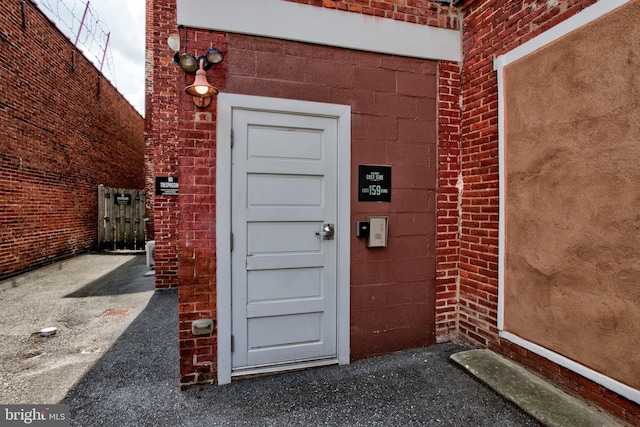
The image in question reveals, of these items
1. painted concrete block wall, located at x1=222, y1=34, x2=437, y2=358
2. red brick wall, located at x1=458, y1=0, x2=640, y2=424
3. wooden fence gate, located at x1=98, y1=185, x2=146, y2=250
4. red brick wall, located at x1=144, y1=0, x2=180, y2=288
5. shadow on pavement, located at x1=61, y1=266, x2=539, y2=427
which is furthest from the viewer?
wooden fence gate, located at x1=98, y1=185, x2=146, y2=250

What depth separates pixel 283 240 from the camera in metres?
2.83

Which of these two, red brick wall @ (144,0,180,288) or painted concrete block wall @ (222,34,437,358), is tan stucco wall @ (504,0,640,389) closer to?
painted concrete block wall @ (222,34,437,358)

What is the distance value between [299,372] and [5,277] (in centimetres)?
678

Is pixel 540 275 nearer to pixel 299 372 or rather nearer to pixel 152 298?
pixel 299 372

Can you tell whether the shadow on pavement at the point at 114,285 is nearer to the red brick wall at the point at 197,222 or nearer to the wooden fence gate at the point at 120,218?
the wooden fence gate at the point at 120,218

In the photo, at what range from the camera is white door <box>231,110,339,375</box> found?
2.72 m

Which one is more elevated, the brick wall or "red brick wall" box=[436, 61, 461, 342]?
the brick wall

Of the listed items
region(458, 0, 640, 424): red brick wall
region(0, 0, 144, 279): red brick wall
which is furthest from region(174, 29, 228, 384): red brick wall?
region(0, 0, 144, 279): red brick wall

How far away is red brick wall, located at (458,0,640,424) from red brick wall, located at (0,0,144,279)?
26.3 feet

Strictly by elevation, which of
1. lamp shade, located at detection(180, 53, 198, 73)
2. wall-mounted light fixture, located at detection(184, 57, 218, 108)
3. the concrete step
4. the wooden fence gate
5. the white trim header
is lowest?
the concrete step

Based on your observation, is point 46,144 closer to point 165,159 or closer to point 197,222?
point 165,159

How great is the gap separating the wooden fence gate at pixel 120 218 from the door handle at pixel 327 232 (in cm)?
962

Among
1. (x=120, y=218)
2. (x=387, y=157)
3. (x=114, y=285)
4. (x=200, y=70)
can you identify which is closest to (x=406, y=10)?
(x=387, y=157)

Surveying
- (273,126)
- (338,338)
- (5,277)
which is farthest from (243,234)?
(5,277)
